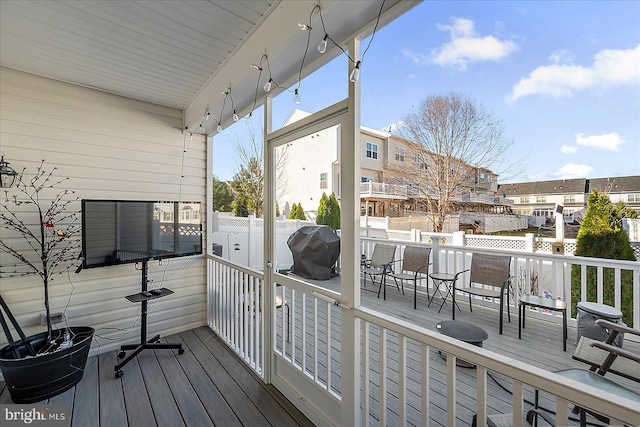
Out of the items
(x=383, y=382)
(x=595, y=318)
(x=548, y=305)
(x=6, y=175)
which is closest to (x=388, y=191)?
(x=548, y=305)

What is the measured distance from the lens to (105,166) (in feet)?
9.84

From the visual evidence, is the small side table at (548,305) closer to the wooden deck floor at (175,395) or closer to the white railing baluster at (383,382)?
the white railing baluster at (383,382)

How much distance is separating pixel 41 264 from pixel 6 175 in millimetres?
854

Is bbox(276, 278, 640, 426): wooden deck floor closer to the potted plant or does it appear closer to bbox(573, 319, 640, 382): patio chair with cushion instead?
bbox(573, 319, 640, 382): patio chair with cushion

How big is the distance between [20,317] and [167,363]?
139cm

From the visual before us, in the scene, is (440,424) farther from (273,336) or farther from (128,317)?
(128,317)

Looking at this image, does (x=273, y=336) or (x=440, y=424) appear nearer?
(x=440, y=424)

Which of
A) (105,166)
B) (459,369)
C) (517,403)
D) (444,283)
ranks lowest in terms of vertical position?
(459,369)

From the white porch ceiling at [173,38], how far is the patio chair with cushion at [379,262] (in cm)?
306

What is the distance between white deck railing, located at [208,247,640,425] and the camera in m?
0.97

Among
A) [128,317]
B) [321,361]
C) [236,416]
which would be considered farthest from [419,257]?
[128,317]

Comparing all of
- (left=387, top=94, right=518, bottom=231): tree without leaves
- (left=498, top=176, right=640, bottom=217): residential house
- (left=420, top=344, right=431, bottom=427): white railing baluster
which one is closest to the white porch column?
(left=420, top=344, right=431, bottom=427): white railing baluster

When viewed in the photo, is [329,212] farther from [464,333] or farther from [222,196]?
[222,196]

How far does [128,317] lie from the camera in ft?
10.4
